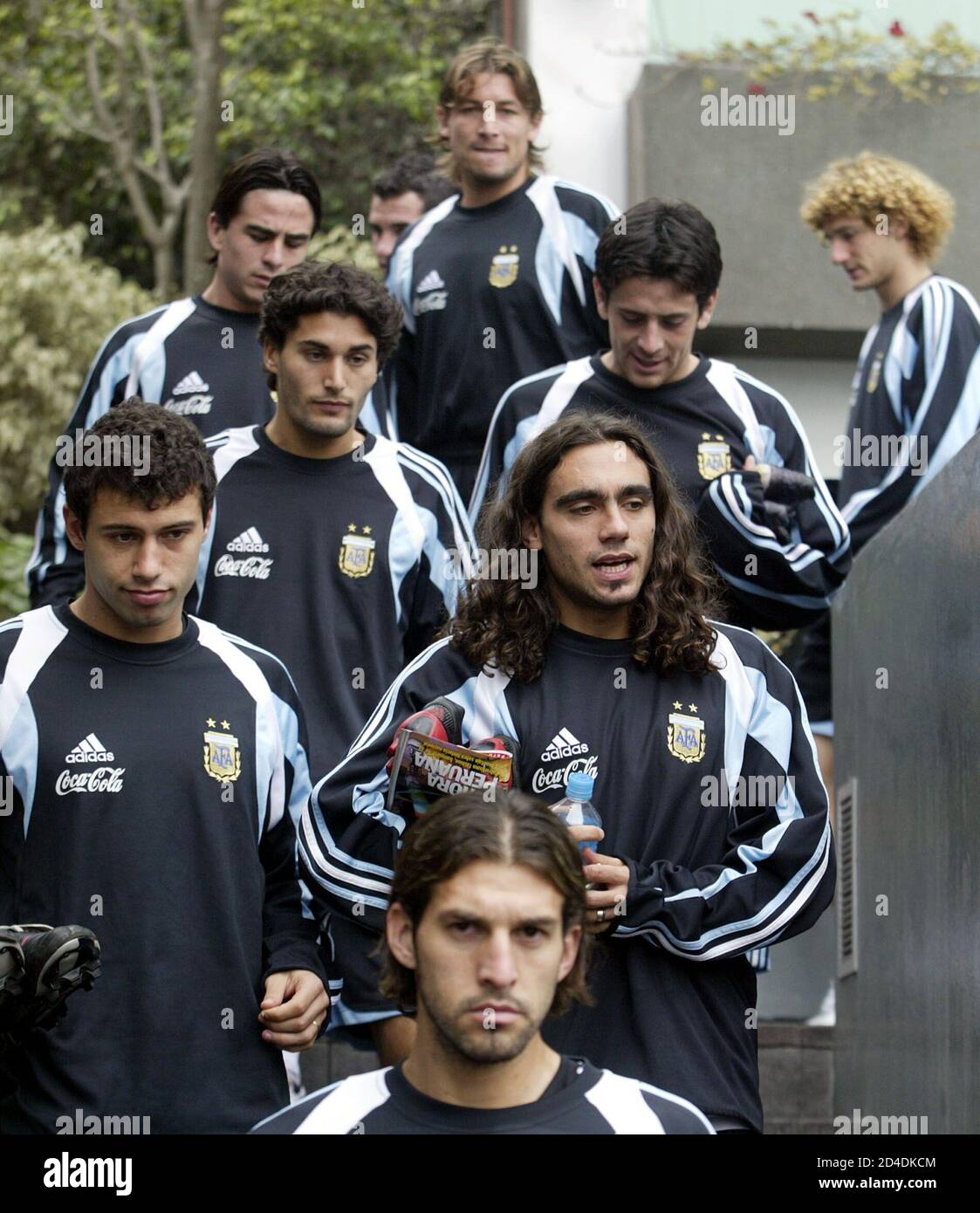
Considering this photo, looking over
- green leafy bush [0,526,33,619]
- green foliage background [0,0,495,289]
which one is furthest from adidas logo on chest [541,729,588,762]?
green foliage background [0,0,495,289]

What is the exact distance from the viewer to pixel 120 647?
5668mm

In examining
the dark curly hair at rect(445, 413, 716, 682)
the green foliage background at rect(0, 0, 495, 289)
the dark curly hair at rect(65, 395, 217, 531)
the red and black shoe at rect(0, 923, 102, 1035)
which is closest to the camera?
the red and black shoe at rect(0, 923, 102, 1035)

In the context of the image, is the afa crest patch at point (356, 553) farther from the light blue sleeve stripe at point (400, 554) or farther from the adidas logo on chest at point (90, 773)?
the adidas logo on chest at point (90, 773)

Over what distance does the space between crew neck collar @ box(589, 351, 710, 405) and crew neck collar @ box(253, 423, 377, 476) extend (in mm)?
849

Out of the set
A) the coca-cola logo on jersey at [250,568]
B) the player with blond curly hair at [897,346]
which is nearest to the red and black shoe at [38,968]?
the coca-cola logo on jersey at [250,568]

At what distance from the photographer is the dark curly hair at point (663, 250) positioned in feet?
22.9

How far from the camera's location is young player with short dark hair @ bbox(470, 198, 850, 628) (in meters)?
6.71

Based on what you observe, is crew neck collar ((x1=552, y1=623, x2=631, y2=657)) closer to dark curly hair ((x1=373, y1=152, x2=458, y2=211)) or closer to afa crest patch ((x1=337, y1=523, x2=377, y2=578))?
afa crest patch ((x1=337, y1=523, x2=377, y2=578))

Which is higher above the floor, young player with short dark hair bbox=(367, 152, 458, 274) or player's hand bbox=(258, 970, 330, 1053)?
young player with short dark hair bbox=(367, 152, 458, 274)

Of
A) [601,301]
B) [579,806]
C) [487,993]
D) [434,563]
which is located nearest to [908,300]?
[601,301]

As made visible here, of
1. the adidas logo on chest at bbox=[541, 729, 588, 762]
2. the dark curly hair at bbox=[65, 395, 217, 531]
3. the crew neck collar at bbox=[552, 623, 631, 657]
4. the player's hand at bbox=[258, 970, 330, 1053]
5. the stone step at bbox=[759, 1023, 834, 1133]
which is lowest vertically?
the stone step at bbox=[759, 1023, 834, 1133]

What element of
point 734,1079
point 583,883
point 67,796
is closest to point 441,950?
point 583,883
